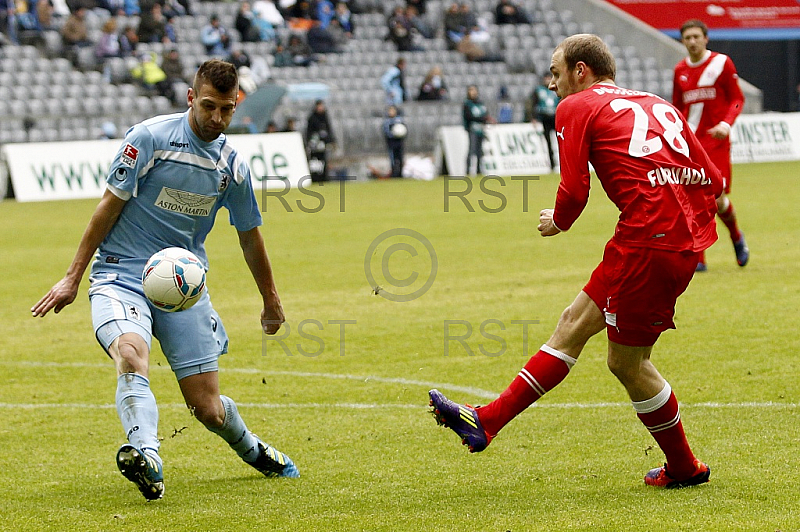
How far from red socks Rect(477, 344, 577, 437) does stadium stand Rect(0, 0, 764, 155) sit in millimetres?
20190

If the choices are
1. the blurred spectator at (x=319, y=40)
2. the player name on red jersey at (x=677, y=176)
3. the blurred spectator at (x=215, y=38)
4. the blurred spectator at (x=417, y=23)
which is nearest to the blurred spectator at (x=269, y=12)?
the blurred spectator at (x=319, y=40)

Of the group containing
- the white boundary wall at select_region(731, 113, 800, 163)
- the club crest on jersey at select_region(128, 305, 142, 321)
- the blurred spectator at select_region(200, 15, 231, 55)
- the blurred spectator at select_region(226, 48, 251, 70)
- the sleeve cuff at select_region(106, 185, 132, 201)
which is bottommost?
the white boundary wall at select_region(731, 113, 800, 163)

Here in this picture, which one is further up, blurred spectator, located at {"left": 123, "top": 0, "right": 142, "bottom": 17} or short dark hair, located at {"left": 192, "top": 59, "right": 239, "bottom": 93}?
short dark hair, located at {"left": 192, "top": 59, "right": 239, "bottom": 93}

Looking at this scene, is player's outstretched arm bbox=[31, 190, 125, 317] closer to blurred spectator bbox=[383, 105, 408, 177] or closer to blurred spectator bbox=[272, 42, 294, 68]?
blurred spectator bbox=[383, 105, 408, 177]

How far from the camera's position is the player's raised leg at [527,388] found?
4.74 m

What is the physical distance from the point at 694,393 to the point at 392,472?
214 centimetres

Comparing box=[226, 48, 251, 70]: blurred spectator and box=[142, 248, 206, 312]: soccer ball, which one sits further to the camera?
box=[226, 48, 251, 70]: blurred spectator

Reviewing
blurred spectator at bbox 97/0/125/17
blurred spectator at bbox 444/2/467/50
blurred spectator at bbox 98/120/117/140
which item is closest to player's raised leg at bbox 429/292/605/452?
blurred spectator at bbox 98/120/117/140

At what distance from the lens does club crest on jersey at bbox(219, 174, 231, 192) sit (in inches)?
199

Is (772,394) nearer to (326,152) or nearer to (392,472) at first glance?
(392,472)

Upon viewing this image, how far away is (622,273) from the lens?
448 centimetres

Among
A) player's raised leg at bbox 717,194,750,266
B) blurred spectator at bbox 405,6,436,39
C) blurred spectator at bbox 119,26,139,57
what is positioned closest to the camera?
player's raised leg at bbox 717,194,750,266

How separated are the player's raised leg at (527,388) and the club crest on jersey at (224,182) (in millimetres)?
1292

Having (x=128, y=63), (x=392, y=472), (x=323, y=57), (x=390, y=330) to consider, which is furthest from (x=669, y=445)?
(x=323, y=57)
